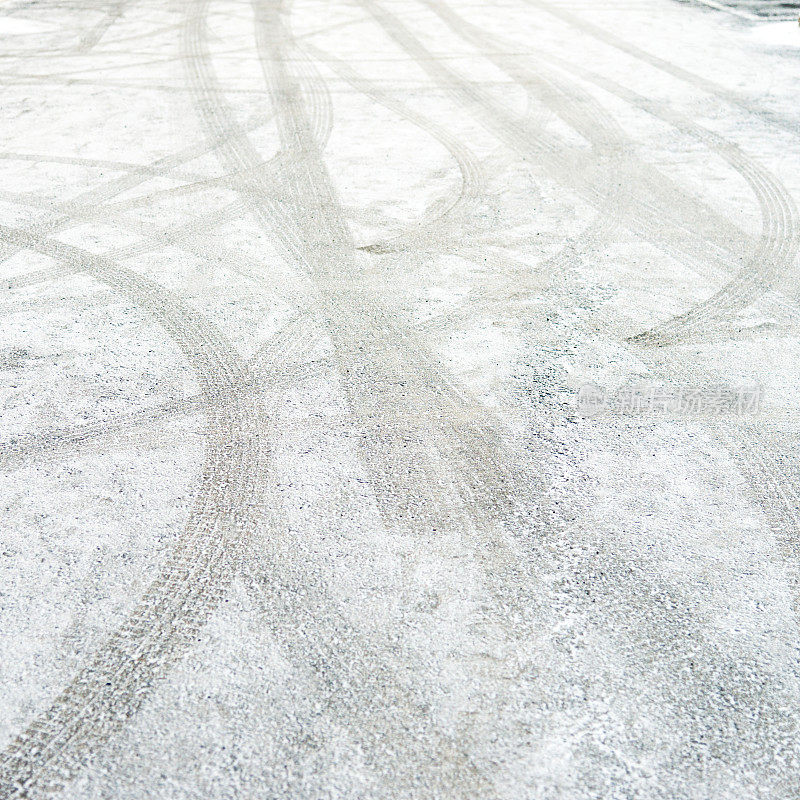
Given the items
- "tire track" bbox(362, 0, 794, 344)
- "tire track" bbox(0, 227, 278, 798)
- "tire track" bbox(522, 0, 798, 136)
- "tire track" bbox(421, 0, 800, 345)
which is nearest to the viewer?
"tire track" bbox(0, 227, 278, 798)

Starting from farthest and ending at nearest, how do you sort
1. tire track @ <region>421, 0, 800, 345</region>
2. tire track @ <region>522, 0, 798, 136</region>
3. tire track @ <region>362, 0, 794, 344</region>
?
1. tire track @ <region>522, 0, 798, 136</region>
2. tire track @ <region>362, 0, 794, 344</region>
3. tire track @ <region>421, 0, 800, 345</region>

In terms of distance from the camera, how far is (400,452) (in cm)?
456

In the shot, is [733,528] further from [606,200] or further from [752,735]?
[606,200]

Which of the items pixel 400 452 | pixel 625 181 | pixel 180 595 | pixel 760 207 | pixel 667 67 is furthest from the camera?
pixel 667 67

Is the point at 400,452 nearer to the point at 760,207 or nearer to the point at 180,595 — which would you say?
the point at 180,595

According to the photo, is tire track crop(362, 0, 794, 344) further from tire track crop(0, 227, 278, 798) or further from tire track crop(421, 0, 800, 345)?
tire track crop(0, 227, 278, 798)

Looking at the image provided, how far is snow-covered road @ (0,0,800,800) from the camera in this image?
10.4ft

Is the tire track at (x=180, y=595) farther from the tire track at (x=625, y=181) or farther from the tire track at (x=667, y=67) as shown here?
the tire track at (x=667, y=67)

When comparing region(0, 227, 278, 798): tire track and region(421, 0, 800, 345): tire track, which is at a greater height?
region(421, 0, 800, 345): tire track

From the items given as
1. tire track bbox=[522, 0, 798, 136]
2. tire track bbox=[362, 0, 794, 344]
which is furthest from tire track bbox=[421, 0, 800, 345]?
tire track bbox=[522, 0, 798, 136]

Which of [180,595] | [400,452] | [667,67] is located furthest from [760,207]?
[180,595]

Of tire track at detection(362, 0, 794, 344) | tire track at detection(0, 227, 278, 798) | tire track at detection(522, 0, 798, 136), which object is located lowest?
tire track at detection(0, 227, 278, 798)

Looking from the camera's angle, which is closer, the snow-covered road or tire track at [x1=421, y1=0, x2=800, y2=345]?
the snow-covered road

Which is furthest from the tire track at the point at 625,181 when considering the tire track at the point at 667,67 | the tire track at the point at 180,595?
the tire track at the point at 180,595
